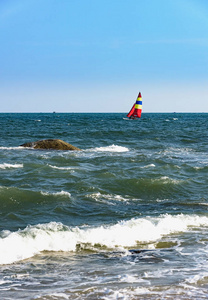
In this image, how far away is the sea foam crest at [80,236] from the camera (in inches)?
327

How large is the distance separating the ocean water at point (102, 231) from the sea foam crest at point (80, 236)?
0.02 meters

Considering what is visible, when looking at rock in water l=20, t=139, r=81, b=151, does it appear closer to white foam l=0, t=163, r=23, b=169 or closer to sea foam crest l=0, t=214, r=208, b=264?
white foam l=0, t=163, r=23, b=169

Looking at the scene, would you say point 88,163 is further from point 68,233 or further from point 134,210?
point 68,233

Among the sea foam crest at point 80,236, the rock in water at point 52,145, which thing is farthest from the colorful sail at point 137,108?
the sea foam crest at point 80,236

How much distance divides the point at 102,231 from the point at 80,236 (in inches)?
23.8

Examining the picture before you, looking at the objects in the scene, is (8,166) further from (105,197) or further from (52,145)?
(52,145)

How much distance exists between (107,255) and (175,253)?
1.41 metres

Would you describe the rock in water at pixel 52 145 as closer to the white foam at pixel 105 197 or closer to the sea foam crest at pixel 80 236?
the white foam at pixel 105 197

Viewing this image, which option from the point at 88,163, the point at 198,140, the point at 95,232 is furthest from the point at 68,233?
the point at 198,140

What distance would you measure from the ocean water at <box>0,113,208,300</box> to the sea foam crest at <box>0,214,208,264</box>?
2 centimetres

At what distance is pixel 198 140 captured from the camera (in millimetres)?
35625

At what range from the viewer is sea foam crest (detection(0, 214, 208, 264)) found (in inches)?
327

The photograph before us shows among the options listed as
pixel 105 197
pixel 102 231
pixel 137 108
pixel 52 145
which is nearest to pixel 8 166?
pixel 105 197

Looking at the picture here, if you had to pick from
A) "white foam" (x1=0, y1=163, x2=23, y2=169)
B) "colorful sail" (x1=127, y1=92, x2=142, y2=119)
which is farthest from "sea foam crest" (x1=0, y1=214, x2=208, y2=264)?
"colorful sail" (x1=127, y1=92, x2=142, y2=119)
